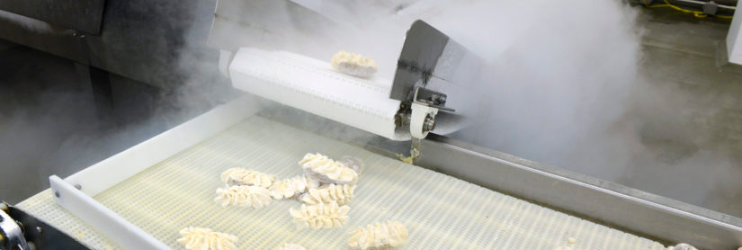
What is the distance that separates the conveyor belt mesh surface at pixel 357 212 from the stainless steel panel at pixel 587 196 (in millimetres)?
60

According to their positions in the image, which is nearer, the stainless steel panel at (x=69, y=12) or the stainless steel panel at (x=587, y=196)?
the stainless steel panel at (x=587, y=196)

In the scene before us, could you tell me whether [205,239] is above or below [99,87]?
above

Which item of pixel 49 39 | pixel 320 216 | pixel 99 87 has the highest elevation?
pixel 320 216

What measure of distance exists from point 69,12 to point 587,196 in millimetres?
3432

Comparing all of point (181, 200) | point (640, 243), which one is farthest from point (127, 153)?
point (640, 243)

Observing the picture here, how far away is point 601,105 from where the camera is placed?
112 inches

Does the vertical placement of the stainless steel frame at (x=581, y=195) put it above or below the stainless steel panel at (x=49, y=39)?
above

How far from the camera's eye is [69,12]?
341 cm

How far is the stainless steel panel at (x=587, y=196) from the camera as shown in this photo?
57.9 inches

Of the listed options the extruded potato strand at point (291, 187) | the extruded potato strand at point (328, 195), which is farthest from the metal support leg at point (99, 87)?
the extruded potato strand at point (328, 195)

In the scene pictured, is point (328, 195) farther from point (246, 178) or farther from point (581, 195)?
point (581, 195)

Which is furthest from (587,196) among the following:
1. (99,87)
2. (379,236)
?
(99,87)

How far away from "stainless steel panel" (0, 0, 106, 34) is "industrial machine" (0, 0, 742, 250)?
2.00m

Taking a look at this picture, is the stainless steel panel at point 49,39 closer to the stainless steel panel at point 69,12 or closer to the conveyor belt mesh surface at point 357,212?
the stainless steel panel at point 69,12
